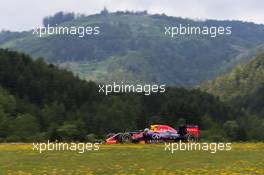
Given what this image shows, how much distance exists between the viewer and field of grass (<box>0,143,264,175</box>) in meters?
28.9

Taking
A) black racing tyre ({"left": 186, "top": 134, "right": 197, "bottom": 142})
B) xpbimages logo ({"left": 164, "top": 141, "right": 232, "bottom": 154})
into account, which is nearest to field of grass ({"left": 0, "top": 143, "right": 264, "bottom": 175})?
xpbimages logo ({"left": 164, "top": 141, "right": 232, "bottom": 154})

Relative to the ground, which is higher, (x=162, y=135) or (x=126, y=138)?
(x=162, y=135)

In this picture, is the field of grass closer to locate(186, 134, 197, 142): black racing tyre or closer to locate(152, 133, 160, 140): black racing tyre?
locate(152, 133, 160, 140): black racing tyre

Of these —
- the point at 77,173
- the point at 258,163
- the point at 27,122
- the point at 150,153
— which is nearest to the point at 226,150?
the point at 150,153

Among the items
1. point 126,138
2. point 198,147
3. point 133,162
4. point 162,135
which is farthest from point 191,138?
point 133,162

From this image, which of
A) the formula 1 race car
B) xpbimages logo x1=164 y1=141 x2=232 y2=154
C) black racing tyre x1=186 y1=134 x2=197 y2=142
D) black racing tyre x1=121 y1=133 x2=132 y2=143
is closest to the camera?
xpbimages logo x1=164 y1=141 x2=232 y2=154

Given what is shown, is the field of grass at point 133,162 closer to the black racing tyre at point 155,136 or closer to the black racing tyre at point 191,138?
the black racing tyre at point 155,136

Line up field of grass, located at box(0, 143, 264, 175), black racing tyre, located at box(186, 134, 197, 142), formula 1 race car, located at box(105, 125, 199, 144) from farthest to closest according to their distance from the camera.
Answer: black racing tyre, located at box(186, 134, 197, 142) → formula 1 race car, located at box(105, 125, 199, 144) → field of grass, located at box(0, 143, 264, 175)

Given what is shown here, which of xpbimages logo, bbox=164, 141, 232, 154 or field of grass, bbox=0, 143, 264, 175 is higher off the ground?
field of grass, bbox=0, 143, 264, 175

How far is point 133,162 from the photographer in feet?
108

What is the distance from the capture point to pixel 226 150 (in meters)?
41.9

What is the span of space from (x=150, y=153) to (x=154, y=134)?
1359cm

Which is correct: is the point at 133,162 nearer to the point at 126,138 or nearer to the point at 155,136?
the point at 155,136

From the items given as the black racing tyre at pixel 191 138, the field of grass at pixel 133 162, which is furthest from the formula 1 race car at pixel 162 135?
the field of grass at pixel 133 162
